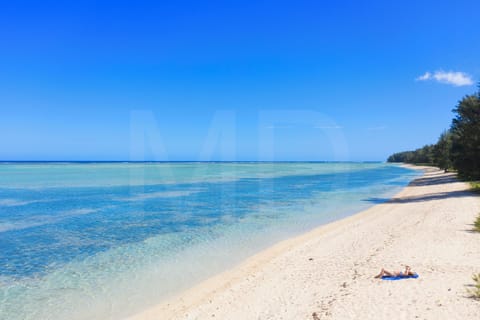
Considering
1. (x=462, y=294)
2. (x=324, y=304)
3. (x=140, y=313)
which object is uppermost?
(x=462, y=294)

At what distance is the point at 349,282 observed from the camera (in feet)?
25.2

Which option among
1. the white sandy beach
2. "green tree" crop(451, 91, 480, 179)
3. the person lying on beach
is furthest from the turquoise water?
"green tree" crop(451, 91, 480, 179)

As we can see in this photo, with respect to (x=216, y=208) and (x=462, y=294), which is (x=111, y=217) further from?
(x=462, y=294)

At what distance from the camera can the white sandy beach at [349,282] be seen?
604 cm

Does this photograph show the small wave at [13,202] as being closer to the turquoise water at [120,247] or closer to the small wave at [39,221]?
the turquoise water at [120,247]

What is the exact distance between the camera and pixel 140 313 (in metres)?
7.66

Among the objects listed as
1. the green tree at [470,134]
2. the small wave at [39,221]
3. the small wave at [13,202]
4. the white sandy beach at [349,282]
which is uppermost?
the green tree at [470,134]

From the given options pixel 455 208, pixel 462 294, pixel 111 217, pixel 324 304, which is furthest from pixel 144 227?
pixel 455 208

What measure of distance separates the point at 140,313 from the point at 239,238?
752 centimetres

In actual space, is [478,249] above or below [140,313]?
above

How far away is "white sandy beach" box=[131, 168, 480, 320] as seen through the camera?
238 inches

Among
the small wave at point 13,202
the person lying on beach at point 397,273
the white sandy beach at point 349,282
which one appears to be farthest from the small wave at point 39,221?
the person lying on beach at point 397,273

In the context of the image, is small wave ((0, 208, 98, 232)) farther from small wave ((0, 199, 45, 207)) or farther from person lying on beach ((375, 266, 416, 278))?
person lying on beach ((375, 266, 416, 278))

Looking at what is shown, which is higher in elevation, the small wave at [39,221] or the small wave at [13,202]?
the small wave at [13,202]
